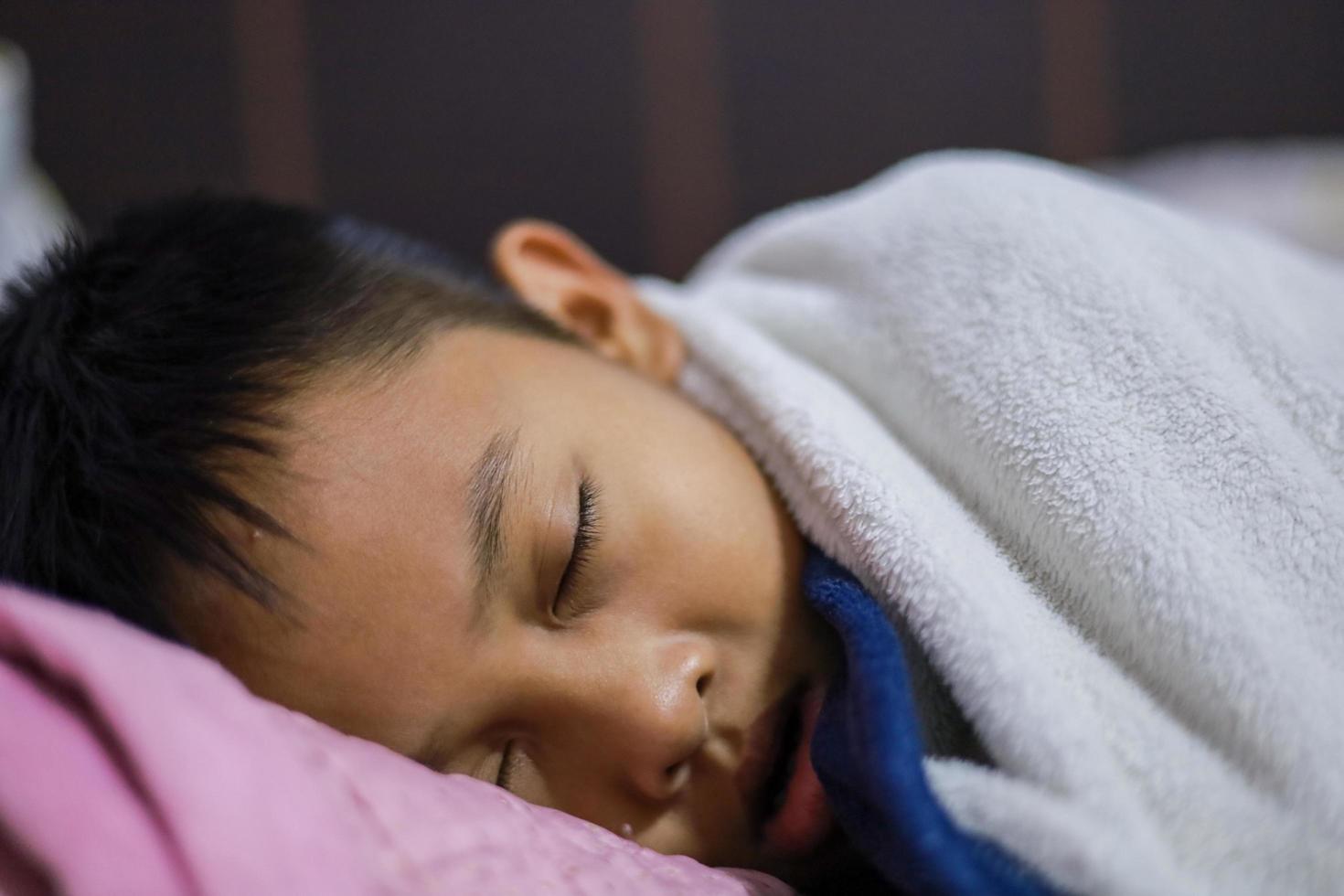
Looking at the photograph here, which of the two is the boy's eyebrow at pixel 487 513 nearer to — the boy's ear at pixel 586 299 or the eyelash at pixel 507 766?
the eyelash at pixel 507 766

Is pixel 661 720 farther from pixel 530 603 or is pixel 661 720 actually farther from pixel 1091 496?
pixel 1091 496

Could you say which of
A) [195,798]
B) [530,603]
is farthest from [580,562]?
[195,798]

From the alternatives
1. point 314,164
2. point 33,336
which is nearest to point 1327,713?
point 33,336

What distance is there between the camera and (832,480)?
631 millimetres

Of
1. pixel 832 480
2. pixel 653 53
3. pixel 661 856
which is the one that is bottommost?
pixel 661 856

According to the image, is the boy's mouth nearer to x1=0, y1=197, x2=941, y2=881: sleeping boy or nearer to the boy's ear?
x1=0, y1=197, x2=941, y2=881: sleeping boy

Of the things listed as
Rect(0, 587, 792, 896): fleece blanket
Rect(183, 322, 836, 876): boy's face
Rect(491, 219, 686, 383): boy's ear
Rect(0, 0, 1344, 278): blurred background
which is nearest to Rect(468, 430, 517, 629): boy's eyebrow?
Rect(183, 322, 836, 876): boy's face

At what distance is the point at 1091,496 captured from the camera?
0.57 m

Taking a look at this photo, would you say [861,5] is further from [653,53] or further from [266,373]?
[266,373]

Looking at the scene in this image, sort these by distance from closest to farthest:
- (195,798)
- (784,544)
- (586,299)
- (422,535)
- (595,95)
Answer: (195,798) < (422,535) < (784,544) < (586,299) < (595,95)

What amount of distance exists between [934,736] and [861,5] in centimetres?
162

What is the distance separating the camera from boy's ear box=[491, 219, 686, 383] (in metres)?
Answer: 0.84

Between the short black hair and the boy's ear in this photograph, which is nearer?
the short black hair

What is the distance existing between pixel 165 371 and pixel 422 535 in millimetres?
194
